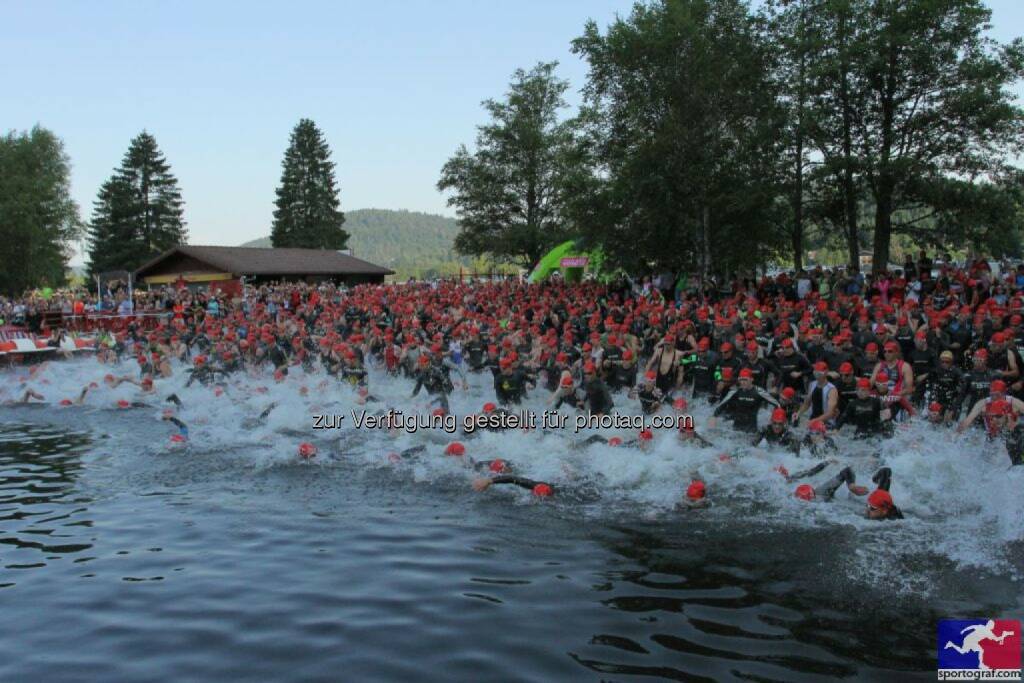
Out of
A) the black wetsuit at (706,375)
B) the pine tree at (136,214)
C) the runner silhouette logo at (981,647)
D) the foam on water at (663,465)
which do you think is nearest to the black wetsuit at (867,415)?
the foam on water at (663,465)

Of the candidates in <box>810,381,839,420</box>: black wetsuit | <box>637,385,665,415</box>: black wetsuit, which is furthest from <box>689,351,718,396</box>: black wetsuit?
<box>810,381,839,420</box>: black wetsuit

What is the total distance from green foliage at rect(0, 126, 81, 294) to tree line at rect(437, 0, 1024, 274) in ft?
170

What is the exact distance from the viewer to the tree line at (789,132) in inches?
782

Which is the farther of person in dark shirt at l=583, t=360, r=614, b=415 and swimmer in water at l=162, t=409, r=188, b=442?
swimmer in water at l=162, t=409, r=188, b=442

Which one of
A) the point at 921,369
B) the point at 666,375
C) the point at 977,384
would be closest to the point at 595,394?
the point at 666,375

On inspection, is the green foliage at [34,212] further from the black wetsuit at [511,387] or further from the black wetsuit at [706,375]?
the black wetsuit at [706,375]

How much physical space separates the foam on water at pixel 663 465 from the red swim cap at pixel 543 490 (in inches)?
8.2

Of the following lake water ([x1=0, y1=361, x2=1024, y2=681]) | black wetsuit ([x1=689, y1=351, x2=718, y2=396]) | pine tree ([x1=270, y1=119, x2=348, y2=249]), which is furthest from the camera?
pine tree ([x1=270, y1=119, x2=348, y2=249])

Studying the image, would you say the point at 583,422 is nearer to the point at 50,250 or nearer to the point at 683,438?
the point at 683,438

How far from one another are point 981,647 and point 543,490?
18.0 ft

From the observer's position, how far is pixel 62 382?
21922mm

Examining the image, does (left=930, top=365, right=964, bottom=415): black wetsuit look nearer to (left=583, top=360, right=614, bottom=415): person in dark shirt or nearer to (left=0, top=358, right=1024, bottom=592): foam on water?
(left=0, top=358, right=1024, bottom=592): foam on water

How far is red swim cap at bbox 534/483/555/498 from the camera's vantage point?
10523 millimetres

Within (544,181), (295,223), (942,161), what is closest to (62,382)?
(942,161)
